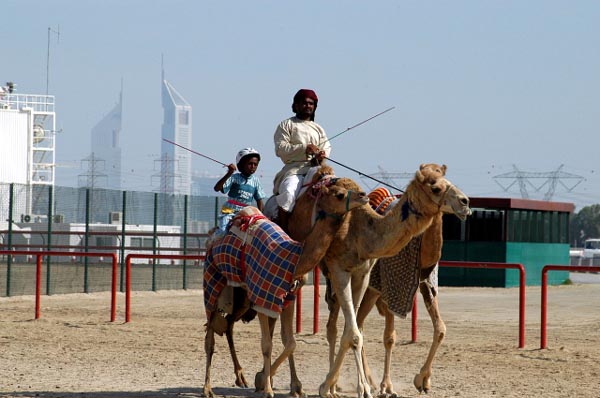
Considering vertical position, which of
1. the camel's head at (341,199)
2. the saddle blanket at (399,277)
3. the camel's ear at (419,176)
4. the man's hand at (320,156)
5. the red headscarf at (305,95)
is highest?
the red headscarf at (305,95)

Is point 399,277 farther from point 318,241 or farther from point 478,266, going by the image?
point 478,266

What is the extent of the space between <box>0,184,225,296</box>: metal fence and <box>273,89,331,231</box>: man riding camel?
13876mm

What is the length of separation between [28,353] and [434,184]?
249 inches

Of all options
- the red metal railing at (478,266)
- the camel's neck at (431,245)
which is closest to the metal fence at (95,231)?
the red metal railing at (478,266)

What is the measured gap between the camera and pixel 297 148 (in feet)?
37.4

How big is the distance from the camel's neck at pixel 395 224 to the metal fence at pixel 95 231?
50.0 ft

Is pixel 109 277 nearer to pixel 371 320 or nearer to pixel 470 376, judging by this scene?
pixel 371 320

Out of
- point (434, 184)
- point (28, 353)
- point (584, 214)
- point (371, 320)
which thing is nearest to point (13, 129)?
point (371, 320)

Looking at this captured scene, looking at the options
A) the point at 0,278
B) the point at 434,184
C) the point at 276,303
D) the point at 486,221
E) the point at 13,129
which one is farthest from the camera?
the point at 13,129

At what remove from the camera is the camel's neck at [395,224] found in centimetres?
983

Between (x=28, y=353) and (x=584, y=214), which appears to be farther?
(x=584, y=214)

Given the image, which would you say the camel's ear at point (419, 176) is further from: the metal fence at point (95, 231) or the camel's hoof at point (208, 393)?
the metal fence at point (95, 231)

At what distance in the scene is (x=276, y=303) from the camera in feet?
34.1

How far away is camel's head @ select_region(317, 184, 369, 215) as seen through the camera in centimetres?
1020
